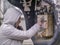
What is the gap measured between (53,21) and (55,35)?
24 cm

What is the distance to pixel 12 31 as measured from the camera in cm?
450

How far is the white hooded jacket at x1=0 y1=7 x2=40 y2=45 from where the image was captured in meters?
4.49

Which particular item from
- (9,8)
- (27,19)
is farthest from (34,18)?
(9,8)

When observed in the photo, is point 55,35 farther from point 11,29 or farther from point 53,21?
point 11,29

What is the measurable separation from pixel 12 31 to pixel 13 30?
0.02m

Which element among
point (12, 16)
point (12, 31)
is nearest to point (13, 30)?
point (12, 31)

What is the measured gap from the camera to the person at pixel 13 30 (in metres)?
4.49

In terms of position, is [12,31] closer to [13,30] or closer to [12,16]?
[13,30]

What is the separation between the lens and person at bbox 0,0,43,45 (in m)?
4.49

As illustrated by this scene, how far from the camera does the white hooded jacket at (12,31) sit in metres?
4.49

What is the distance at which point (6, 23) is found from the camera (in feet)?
14.9

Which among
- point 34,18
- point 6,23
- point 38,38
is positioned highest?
point 6,23

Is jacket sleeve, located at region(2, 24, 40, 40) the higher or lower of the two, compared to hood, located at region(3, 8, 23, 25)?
lower

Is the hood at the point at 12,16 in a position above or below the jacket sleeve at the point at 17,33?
above
